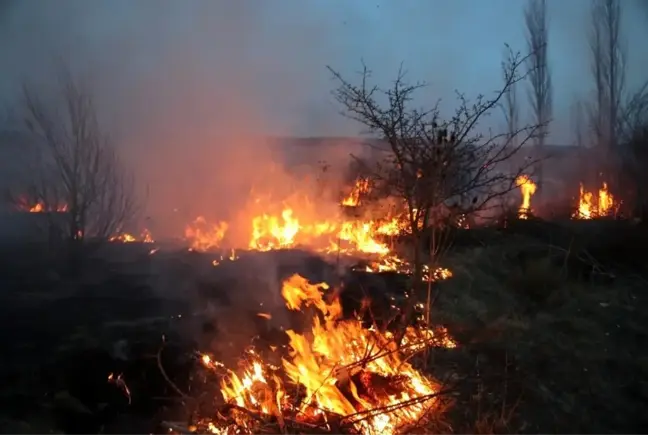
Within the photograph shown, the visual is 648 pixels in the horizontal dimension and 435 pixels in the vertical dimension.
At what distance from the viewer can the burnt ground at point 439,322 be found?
425 cm

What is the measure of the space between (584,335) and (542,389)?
5.14 ft

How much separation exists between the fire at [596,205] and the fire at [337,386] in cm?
1009

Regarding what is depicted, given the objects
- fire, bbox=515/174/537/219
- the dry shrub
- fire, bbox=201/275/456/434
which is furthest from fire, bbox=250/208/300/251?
fire, bbox=201/275/456/434

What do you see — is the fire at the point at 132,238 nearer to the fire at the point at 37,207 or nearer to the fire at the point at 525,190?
the fire at the point at 37,207

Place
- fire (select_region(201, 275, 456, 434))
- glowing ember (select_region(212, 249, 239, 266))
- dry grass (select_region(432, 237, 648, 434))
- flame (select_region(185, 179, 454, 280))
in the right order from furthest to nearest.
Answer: flame (select_region(185, 179, 454, 280)) → glowing ember (select_region(212, 249, 239, 266)) → dry grass (select_region(432, 237, 648, 434)) → fire (select_region(201, 275, 456, 434))

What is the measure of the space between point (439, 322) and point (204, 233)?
323 inches

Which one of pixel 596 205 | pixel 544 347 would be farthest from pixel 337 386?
pixel 596 205

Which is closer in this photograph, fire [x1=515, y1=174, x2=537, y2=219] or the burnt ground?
the burnt ground

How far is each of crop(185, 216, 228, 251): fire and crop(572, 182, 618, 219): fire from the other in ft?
27.9

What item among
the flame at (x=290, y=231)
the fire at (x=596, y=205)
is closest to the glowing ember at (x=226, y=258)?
the flame at (x=290, y=231)

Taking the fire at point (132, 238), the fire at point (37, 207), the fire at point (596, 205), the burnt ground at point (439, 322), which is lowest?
the burnt ground at point (439, 322)

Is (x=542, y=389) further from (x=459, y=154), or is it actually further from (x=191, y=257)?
(x=191, y=257)

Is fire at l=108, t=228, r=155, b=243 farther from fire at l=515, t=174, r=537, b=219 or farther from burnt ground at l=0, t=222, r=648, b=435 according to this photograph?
fire at l=515, t=174, r=537, b=219

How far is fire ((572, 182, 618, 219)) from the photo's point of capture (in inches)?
534
